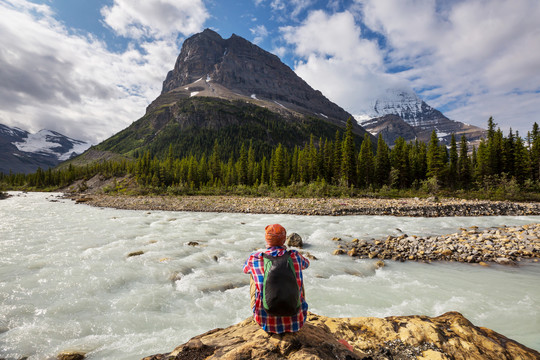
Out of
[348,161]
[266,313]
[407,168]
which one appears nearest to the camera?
[266,313]

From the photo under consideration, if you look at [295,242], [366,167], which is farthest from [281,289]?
[366,167]

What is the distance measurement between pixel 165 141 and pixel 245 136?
198 feet

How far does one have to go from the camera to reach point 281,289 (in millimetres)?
3166

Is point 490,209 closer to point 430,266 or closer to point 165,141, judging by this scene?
point 430,266

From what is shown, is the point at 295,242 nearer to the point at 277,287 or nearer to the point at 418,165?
the point at 277,287

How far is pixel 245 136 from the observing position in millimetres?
174000

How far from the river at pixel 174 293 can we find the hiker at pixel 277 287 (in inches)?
124

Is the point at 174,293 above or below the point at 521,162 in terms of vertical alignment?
below

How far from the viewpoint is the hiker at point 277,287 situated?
3.18 meters

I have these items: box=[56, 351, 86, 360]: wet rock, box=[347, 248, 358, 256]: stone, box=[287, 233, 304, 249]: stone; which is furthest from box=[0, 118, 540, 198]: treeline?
box=[56, 351, 86, 360]: wet rock

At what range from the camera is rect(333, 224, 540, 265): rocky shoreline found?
10578 mm

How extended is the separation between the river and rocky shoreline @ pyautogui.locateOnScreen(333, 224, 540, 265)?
69cm

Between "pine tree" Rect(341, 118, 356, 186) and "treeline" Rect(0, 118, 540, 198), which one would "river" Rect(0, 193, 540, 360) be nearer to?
"treeline" Rect(0, 118, 540, 198)

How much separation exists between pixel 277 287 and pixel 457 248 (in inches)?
489
